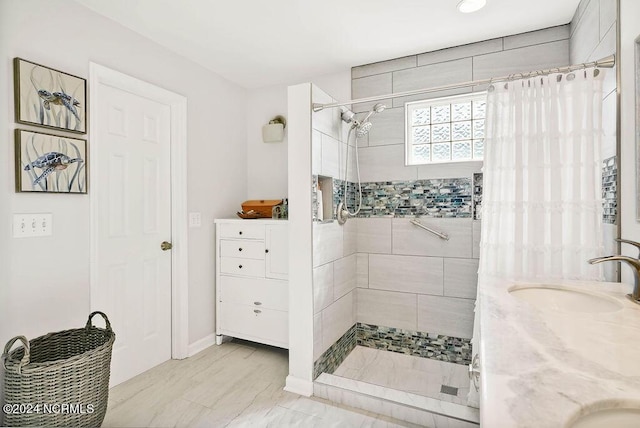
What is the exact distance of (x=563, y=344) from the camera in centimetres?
73

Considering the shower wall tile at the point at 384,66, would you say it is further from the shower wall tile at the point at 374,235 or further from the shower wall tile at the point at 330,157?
the shower wall tile at the point at 374,235

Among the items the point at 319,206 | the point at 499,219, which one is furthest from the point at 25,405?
the point at 499,219

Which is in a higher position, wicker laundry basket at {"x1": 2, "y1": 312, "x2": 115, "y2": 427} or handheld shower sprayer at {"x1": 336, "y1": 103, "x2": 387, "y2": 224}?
handheld shower sprayer at {"x1": 336, "y1": 103, "x2": 387, "y2": 224}

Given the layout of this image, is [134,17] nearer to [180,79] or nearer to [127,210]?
[180,79]

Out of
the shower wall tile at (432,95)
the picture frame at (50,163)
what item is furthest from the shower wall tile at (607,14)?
the picture frame at (50,163)

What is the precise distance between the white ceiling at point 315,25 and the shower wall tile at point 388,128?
1.55ft

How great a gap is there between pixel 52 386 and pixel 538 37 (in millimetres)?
3623

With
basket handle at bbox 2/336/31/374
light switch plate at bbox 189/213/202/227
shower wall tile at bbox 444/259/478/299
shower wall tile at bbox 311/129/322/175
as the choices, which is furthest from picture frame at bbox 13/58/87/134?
shower wall tile at bbox 444/259/478/299

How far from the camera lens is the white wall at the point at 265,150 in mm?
3242

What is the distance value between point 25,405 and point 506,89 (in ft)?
9.33

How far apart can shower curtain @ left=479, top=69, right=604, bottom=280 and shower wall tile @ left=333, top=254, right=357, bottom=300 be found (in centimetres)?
108

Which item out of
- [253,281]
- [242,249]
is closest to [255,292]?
A: [253,281]

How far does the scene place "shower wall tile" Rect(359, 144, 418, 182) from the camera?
109 inches

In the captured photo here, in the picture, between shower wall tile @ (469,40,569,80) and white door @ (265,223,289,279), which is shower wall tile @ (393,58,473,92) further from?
white door @ (265,223,289,279)
